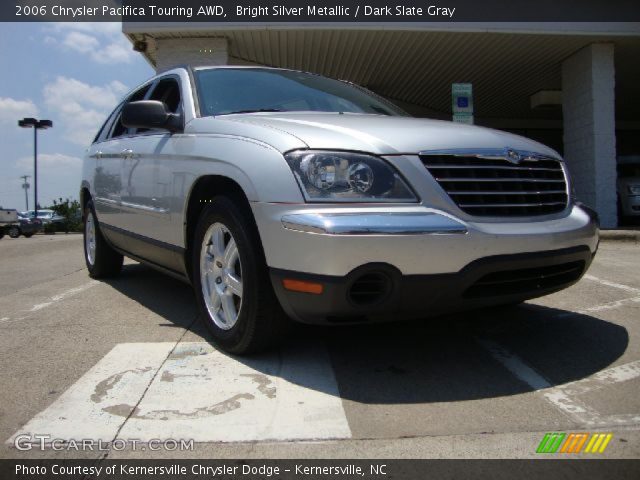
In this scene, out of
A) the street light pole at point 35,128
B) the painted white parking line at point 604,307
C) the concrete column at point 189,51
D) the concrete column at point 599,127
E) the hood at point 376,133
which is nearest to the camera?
the hood at point 376,133

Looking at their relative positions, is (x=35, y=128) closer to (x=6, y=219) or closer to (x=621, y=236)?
(x=6, y=219)

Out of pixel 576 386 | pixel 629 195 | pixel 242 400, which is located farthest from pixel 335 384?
pixel 629 195

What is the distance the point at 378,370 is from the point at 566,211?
4.40 ft

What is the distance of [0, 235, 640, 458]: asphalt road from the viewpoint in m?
2.03

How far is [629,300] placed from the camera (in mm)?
4102

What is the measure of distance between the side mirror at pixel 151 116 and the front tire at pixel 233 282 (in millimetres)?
723

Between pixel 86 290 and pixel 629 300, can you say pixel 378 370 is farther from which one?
pixel 86 290

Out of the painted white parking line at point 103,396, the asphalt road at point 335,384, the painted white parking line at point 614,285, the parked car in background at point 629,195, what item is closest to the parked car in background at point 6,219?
the asphalt road at point 335,384

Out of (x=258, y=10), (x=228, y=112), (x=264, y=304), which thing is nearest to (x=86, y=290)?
(x=228, y=112)

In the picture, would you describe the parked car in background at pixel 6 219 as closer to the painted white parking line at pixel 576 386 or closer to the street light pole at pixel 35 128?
the street light pole at pixel 35 128

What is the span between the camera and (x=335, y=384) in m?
2.53
